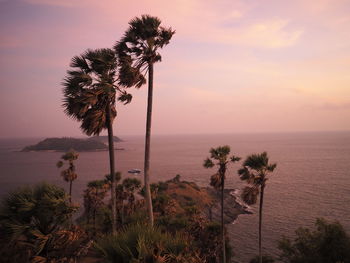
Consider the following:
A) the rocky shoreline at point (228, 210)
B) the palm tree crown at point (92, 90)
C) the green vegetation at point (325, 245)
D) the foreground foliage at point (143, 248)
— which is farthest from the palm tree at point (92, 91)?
the rocky shoreline at point (228, 210)

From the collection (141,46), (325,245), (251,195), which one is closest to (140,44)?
(141,46)

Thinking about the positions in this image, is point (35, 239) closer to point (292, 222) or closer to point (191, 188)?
point (292, 222)

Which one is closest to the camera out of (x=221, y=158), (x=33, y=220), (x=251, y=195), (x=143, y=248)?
(x=143, y=248)

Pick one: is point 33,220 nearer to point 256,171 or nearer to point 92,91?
point 92,91

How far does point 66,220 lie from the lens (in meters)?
8.20

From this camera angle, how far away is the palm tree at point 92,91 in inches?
407

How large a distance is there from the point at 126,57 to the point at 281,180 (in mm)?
83377

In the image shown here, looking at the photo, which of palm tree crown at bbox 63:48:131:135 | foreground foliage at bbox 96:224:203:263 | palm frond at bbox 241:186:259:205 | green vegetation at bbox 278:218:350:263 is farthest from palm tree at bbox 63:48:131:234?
green vegetation at bbox 278:218:350:263

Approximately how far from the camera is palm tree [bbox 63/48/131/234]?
10328 mm

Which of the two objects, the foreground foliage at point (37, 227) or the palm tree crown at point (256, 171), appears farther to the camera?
the palm tree crown at point (256, 171)

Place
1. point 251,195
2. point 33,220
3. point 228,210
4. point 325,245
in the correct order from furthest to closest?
point 228,210, point 325,245, point 251,195, point 33,220

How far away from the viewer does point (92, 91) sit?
10375 millimetres

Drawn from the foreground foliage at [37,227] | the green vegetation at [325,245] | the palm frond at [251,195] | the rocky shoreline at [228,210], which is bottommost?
the rocky shoreline at [228,210]

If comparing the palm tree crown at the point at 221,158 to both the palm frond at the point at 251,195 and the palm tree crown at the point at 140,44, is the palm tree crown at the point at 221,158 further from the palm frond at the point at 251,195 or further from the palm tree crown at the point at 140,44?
the palm tree crown at the point at 140,44
